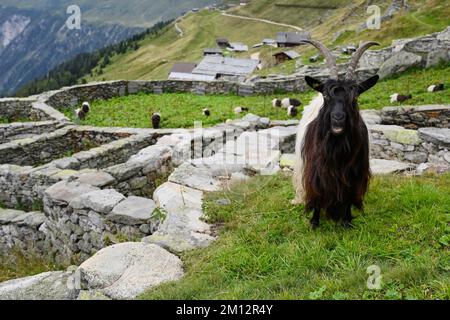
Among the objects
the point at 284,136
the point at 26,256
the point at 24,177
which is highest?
the point at 284,136

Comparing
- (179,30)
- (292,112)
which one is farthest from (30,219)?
(179,30)

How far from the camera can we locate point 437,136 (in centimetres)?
931

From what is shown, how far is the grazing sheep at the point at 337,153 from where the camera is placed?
5004 millimetres

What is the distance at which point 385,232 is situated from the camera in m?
5.26

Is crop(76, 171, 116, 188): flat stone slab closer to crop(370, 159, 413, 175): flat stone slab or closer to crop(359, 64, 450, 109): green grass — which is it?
crop(370, 159, 413, 175): flat stone slab

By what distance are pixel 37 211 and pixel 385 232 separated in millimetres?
7636

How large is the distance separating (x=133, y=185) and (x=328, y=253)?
5.63 m

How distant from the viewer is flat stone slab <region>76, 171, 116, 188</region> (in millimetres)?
8735

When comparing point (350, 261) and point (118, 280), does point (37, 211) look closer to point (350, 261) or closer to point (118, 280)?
point (118, 280)

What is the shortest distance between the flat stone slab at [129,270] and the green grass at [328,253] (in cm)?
21

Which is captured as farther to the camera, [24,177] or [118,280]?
[24,177]

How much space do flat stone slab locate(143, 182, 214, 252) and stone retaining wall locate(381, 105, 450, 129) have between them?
6692mm

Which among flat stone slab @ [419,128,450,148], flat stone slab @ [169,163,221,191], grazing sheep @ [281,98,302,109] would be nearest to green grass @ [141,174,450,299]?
flat stone slab @ [169,163,221,191]
